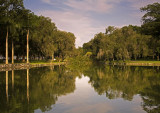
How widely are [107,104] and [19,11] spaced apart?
39.9 meters

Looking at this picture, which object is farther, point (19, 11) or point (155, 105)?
point (19, 11)

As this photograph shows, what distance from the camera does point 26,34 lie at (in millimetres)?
53469

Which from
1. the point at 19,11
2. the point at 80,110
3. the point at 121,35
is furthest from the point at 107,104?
the point at 121,35

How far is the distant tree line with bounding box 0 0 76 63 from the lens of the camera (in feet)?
132

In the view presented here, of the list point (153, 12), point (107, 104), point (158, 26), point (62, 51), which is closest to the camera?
point (107, 104)

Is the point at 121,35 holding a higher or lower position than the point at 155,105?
higher

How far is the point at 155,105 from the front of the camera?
897cm

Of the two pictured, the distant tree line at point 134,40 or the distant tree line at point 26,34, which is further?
the distant tree line at point 134,40

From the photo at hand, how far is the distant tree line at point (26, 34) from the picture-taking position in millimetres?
40253

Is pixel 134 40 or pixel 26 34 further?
pixel 134 40

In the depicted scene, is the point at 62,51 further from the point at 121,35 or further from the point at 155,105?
the point at 155,105

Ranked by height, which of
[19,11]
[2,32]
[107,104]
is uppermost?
[19,11]

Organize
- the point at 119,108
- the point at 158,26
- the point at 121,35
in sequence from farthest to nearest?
the point at 121,35
the point at 158,26
the point at 119,108

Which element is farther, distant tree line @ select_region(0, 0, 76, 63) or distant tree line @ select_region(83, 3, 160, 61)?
distant tree line @ select_region(83, 3, 160, 61)
